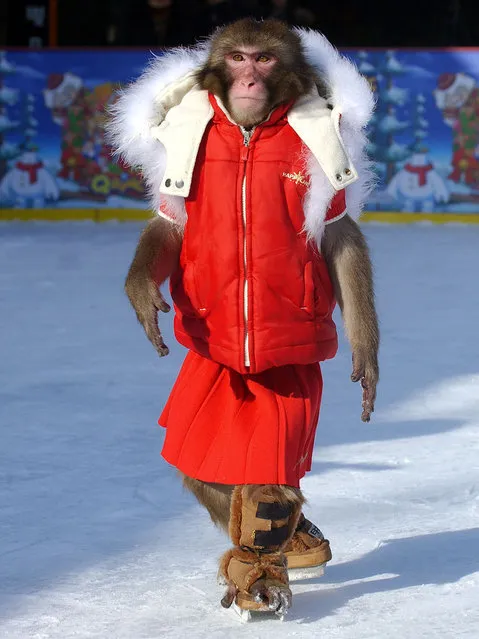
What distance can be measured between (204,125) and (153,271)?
296 millimetres

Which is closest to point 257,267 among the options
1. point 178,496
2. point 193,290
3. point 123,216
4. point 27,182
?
point 193,290

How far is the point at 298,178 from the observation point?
2529 mm

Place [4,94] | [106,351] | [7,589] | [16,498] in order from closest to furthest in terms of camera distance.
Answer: [7,589] < [16,498] < [106,351] < [4,94]

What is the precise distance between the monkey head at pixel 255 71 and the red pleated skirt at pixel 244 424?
51 cm

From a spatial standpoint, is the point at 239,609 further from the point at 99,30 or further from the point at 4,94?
the point at 99,30

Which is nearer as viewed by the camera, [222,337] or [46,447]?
[222,337]

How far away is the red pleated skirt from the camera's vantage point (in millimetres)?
2572

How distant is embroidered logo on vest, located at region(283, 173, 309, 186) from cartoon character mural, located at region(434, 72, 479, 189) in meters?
7.15

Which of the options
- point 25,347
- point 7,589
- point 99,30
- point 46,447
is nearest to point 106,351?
point 25,347

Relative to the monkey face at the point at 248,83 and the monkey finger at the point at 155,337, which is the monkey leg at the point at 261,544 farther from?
the monkey face at the point at 248,83

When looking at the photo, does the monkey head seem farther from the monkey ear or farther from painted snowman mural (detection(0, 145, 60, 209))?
painted snowman mural (detection(0, 145, 60, 209))

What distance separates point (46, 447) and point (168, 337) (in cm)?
178

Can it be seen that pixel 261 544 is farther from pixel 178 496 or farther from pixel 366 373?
pixel 178 496

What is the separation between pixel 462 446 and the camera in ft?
13.0
